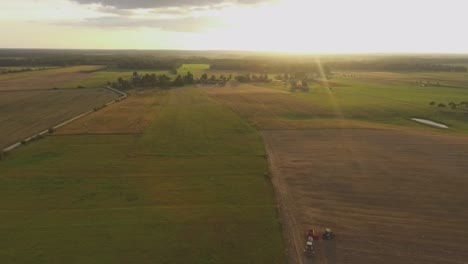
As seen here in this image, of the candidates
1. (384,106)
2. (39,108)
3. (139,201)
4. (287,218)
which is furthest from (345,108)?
(39,108)

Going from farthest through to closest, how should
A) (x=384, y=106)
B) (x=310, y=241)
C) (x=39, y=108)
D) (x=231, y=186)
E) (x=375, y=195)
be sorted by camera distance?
(x=384, y=106)
(x=39, y=108)
(x=231, y=186)
(x=375, y=195)
(x=310, y=241)

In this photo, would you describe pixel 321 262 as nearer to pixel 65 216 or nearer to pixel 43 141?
pixel 65 216

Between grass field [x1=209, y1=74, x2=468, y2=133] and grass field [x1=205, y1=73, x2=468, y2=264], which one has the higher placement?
grass field [x1=209, y1=74, x2=468, y2=133]

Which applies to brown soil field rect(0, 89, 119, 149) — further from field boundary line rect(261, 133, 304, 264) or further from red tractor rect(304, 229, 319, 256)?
red tractor rect(304, 229, 319, 256)

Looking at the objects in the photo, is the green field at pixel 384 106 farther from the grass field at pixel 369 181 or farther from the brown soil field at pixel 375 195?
the brown soil field at pixel 375 195

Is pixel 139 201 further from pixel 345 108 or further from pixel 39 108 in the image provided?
pixel 345 108

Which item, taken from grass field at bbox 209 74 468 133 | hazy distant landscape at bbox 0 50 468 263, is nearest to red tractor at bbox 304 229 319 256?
hazy distant landscape at bbox 0 50 468 263
